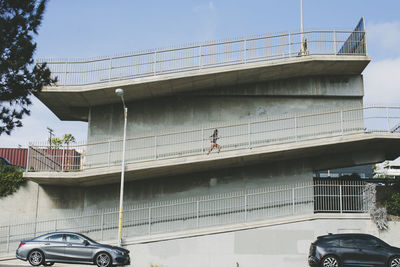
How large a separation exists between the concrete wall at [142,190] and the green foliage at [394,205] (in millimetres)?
3759

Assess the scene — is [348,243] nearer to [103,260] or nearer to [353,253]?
[353,253]

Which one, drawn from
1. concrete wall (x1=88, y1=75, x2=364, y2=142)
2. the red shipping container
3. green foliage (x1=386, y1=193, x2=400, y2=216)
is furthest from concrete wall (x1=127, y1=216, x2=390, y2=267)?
the red shipping container

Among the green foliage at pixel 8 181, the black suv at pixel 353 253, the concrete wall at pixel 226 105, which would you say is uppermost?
the concrete wall at pixel 226 105

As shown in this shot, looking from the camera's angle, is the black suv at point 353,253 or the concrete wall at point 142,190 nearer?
the black suv at point 353,253

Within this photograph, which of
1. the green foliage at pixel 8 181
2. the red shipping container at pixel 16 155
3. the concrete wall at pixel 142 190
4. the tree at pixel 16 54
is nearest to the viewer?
the tree at pixel 16 54

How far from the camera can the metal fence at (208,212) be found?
22.3m

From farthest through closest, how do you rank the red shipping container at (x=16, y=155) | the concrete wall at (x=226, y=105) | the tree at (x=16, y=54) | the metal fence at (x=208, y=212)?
the red shipping container at (x=16, y=155), the concrete wall at (x=226, y=105), the metal fence at (x=208, y=212), the tree at (x=16, y=54)

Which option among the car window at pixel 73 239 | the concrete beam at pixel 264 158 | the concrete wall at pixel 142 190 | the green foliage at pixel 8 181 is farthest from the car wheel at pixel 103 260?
the green foliage at pixel 8 181

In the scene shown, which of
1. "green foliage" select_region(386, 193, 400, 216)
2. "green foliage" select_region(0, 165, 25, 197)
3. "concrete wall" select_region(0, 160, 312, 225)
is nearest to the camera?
"green foliage" select_region(386, 193, 400, 216)

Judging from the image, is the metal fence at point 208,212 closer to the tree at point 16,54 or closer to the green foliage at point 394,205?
the green foliage at point 394,205

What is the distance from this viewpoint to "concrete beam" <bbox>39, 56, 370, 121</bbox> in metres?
22.6

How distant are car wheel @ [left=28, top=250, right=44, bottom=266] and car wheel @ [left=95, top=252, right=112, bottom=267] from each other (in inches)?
86.1

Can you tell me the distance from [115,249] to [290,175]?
9.85 m

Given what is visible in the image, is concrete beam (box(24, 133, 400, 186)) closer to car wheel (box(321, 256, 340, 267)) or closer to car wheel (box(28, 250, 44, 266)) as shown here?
car wheel (box(28, 250, 44, 266))
